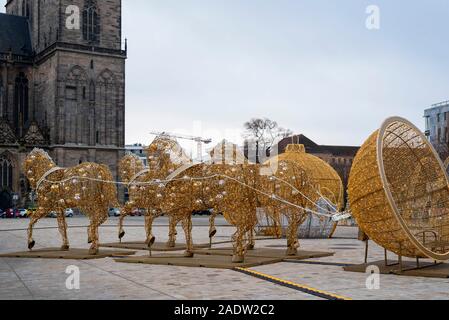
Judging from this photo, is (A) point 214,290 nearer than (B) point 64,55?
Yes

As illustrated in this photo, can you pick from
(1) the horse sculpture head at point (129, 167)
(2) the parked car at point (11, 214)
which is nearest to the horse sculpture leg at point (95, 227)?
(1) the horse sculpture head at point (129, 167)

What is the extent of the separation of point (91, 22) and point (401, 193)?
54.7 m

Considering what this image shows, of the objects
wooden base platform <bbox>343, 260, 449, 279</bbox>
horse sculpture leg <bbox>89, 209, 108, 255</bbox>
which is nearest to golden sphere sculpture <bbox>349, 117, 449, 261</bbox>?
wooden base platform <bbox>343, 260, 449, 279</bbox>

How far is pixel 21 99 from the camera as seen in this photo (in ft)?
222

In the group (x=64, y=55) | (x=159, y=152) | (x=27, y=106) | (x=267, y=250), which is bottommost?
(x=267, y=250)

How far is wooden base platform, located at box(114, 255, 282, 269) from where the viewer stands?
1482 centimetres

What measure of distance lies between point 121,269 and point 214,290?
4.10 m

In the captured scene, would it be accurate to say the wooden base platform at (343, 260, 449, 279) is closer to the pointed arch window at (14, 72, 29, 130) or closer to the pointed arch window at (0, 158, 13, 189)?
the pointed arch window at (0, 158, 13, 189)

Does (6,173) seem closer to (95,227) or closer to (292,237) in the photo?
(95,227)

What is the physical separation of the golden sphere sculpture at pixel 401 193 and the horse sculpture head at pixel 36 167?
10.1 metres

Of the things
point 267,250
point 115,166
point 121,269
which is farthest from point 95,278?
point 115,166

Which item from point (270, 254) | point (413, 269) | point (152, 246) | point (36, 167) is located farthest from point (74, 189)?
point (413, 269)
